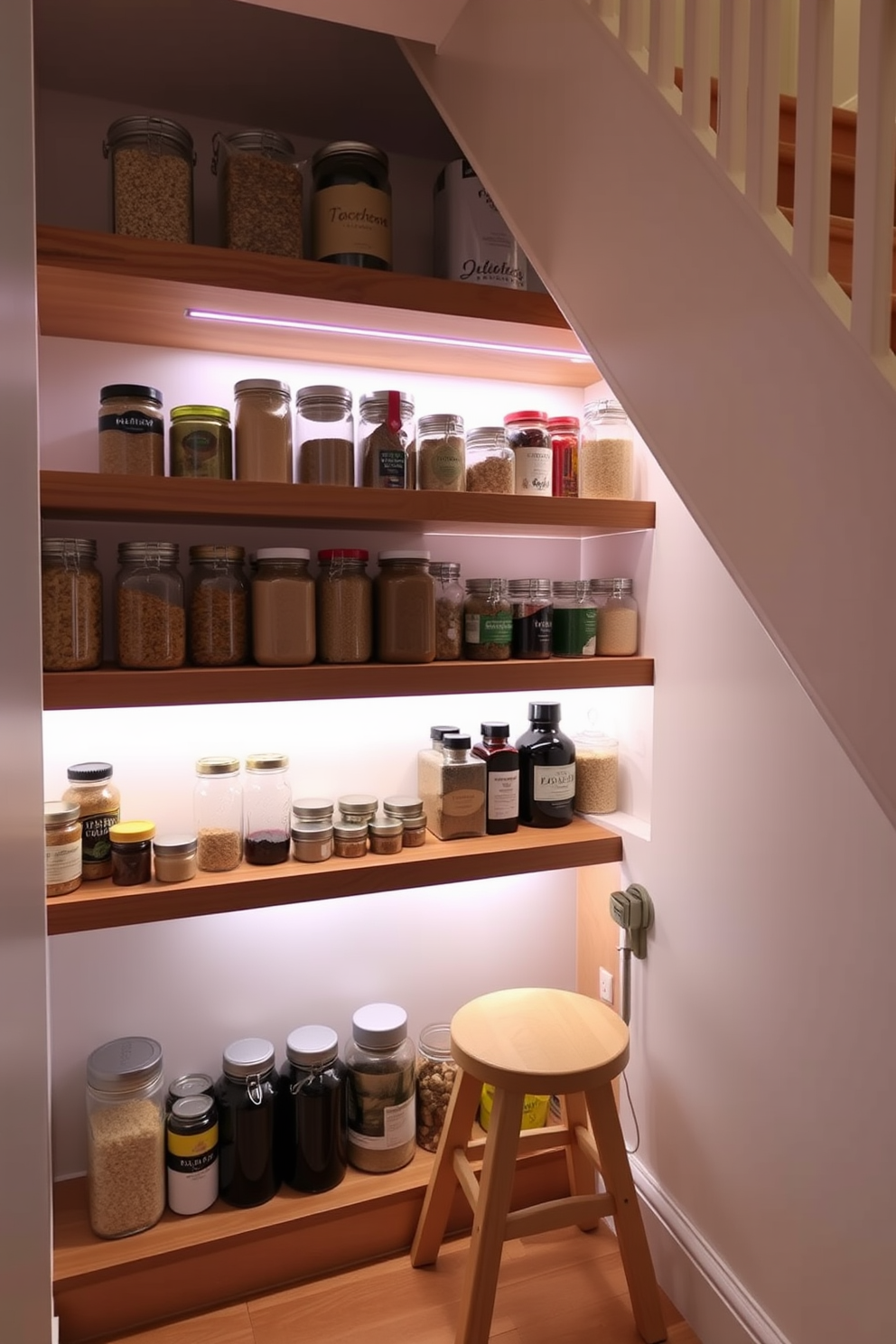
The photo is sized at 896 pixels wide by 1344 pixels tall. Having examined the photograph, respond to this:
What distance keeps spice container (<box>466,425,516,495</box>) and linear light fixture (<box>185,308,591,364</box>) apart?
16cm

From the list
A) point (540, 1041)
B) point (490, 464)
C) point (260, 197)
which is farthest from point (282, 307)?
point (540, 1041)

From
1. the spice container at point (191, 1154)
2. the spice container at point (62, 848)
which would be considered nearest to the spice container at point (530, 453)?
the spice container at point (62, 848)

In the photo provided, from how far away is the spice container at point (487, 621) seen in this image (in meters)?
1.75

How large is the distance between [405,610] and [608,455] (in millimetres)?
585

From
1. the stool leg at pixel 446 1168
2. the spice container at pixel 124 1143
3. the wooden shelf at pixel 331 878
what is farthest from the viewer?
the stool leg at pixel 446 1168

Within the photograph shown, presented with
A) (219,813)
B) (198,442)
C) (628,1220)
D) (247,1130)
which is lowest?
(628,1220)

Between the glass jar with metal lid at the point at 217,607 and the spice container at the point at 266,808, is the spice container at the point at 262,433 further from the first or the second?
the spice container at the point at 266,808

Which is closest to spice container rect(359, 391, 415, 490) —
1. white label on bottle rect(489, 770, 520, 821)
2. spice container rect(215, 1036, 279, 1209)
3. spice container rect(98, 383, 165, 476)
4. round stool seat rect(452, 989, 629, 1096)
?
spice container rect(98, 383, 165, 476)

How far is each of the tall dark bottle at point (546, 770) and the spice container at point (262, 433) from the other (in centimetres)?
78

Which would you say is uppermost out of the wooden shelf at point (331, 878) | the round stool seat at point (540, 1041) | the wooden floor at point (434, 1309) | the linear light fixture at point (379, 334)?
the linear light fixture at point (379, 334)

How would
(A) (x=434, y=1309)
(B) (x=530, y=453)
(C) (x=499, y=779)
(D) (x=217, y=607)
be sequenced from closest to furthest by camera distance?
(D) (x=217, y=607), (A) (x=434, y=1309), (B) (x=530, y=453), (C) (x=499, y=779)

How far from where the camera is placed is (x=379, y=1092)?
1.77m

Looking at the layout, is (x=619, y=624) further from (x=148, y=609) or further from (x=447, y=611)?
(x=148, y=609)

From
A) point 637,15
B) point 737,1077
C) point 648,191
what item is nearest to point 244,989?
point 737,1077
